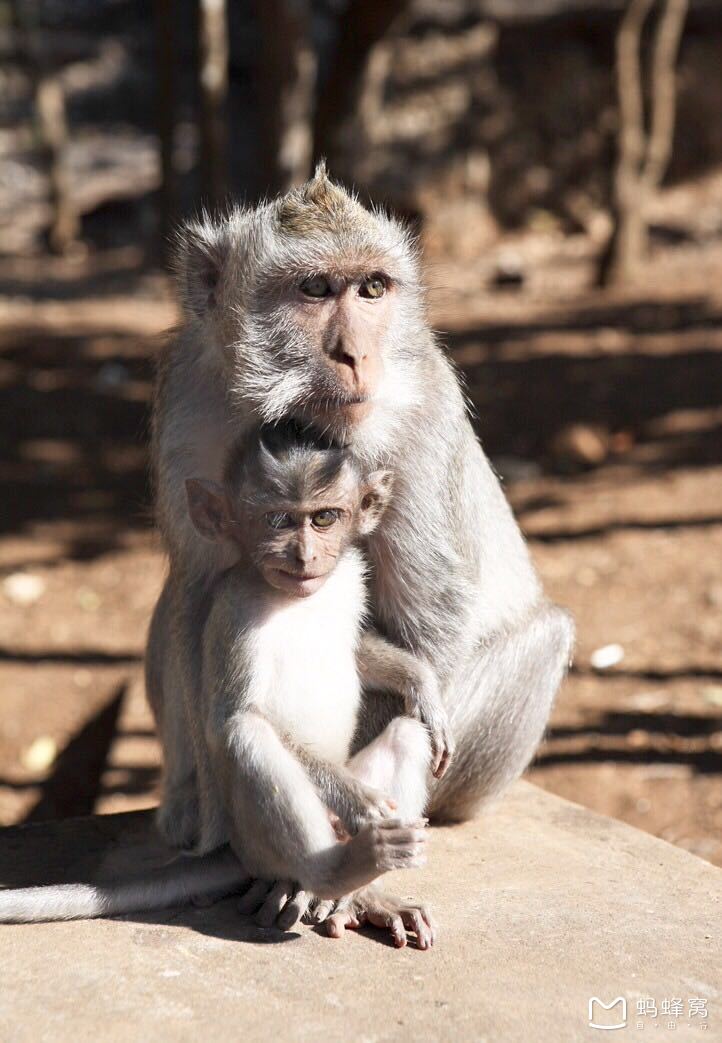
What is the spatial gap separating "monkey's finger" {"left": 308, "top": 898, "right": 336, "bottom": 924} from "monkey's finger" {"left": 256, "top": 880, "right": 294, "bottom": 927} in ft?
0.34

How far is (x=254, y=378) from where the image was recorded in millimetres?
4223

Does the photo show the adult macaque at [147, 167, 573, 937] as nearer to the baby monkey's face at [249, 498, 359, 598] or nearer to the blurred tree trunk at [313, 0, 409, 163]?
the baby monkey's face at [249, 498, 359, 598]

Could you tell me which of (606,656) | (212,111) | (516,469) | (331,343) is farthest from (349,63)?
(331,343)

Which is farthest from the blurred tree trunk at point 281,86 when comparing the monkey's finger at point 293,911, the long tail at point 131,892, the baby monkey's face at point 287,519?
the monkey's finger at point 293,911

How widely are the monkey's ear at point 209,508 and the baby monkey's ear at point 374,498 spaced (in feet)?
1.31

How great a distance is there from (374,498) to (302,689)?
1.97ft

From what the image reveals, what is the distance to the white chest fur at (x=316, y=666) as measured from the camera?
396 cm

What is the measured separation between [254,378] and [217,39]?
308 inches

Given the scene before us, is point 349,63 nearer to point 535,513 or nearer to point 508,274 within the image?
point 535,513

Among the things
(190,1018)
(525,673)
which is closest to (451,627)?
(525,673)

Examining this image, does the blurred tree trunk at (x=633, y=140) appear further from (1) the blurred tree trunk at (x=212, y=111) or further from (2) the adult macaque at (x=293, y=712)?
(2) the adult macaque at (x=293, y=712)

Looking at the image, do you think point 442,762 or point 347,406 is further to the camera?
point 442,762

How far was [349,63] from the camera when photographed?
30.5 feet

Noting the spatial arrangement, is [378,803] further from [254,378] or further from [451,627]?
[254,378]
